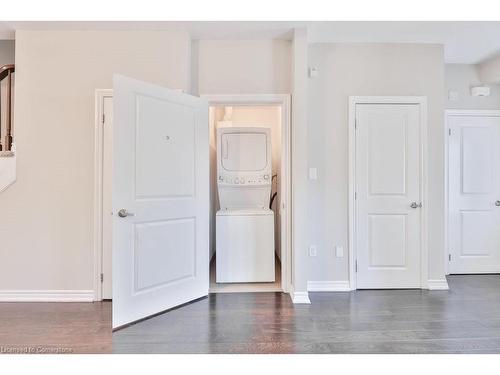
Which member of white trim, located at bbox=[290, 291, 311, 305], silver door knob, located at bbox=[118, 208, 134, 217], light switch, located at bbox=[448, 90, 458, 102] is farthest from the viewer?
light switch, located at bbox=[448, 90, 458, 102]

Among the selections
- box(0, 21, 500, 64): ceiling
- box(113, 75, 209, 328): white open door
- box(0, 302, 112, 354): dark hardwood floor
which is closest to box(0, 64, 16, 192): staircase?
box(0, 21, 500, 64): ceiling

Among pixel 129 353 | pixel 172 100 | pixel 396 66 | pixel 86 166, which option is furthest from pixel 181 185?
pixel 396 66

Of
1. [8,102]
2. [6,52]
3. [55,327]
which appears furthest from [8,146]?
[55,327]

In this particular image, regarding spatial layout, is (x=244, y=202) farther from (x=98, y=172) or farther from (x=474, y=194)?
(x=474, y=194)

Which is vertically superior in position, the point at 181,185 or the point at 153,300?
the point at 181,185

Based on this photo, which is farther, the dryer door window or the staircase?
the dryer door window

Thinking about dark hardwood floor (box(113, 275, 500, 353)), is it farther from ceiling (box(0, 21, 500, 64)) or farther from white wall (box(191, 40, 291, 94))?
ceiling (box(0, 21, 500, 64))

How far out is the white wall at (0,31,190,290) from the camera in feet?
9.50

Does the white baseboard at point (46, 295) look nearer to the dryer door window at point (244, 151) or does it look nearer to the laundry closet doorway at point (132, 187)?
the laundry closet doorway at point (132, 187)

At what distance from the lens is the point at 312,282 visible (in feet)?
10.4

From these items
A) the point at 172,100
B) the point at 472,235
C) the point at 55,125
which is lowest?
the point at 472,235

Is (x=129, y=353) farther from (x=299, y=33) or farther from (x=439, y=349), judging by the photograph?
(x=299, y=33)

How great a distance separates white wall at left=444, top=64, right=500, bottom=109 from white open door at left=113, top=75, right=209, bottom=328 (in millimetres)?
3116

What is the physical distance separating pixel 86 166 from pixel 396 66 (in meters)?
3.44
